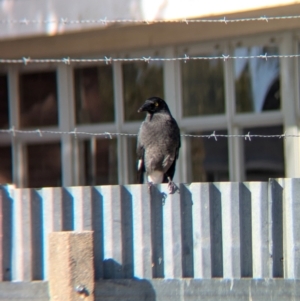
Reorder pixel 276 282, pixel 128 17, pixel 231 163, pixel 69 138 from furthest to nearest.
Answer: pixel 69 138
pixel 231 163
pixel 128 17
pixel 276 282

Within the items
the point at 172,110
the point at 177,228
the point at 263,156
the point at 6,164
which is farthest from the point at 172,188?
the point at 6,164

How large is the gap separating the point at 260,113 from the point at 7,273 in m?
4.52

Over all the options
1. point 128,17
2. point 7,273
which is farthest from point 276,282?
point 128,17

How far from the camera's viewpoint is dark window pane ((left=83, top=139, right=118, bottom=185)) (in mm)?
9633

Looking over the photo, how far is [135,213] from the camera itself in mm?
4797

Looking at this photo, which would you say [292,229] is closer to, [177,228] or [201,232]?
[201,232]

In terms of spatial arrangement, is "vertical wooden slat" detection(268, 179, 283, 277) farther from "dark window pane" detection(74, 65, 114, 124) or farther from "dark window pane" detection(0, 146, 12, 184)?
"dark window pane" detection(0, 146, 12, 184)

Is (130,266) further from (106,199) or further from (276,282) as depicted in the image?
(276,282)

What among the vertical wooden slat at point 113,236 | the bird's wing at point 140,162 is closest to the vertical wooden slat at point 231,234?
the vertical wooden slat at point 113,236

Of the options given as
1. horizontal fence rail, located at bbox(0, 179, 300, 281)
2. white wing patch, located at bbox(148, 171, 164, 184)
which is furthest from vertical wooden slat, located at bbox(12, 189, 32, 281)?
white wing patch, located at bbox(148, 171, 164, 184)

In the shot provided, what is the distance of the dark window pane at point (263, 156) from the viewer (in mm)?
8773

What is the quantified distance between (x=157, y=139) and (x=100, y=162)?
291 cm

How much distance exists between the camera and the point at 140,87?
9500mm

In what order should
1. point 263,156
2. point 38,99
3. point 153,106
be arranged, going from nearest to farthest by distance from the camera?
1. point 153,106
2. point 263,156
3. point 38,99
